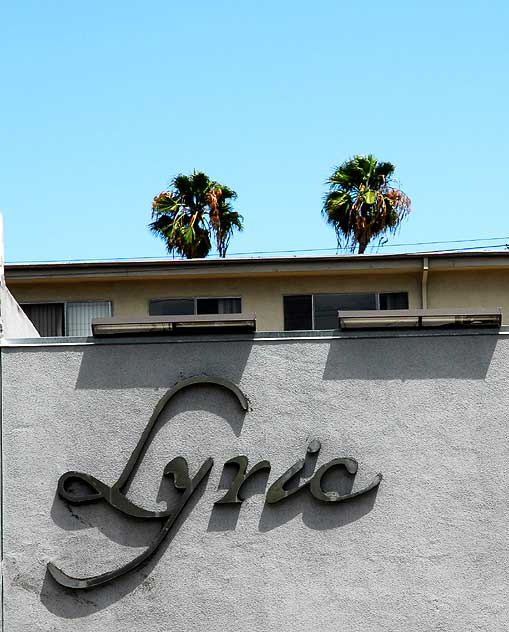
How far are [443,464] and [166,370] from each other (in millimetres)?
3545

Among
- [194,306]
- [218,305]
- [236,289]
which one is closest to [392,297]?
[236,289]

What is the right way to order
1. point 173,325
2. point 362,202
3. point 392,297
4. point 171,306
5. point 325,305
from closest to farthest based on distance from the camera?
point 173,325 → point 325,305 → point 392,297 → point 171,306 → point 362,202

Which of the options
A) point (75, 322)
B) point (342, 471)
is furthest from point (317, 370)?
point (75, 322)

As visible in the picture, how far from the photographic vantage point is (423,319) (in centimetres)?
1388

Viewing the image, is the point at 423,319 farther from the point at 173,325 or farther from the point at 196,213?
the point at 196,213

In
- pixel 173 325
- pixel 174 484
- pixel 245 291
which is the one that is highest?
pixel 245 291

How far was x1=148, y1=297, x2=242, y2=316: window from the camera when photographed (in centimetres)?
2266

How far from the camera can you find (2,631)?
45.0 feet

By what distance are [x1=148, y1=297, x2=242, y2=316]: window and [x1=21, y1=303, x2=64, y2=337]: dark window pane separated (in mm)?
1769

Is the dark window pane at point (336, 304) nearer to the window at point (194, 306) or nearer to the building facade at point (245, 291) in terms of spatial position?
the building facade at point (245, 291)

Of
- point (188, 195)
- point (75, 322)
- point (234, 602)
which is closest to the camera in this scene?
point (234, 602)

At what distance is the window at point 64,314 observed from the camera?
73.6 feet

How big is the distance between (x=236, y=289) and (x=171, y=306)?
4.43 ft

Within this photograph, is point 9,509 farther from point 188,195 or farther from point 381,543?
point 188,195
